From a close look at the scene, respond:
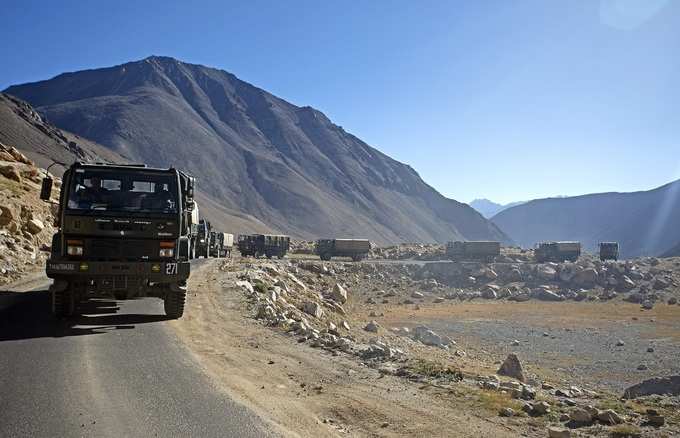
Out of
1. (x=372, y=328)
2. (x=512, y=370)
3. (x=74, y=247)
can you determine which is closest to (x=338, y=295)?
(x=372, y=328)

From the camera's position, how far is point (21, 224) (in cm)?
2788

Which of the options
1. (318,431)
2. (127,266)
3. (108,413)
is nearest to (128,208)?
(127,266)

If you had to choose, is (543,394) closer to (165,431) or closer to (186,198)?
(165,431)

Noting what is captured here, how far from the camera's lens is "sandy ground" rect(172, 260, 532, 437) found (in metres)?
6.73

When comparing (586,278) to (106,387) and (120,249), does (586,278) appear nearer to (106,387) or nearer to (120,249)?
(120,249)

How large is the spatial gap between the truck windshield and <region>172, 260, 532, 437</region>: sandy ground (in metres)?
3.05

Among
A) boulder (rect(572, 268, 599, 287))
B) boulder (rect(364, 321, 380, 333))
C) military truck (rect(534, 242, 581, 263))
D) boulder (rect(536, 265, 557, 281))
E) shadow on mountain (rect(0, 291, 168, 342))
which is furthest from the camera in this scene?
military truck (rect(534, 242, 581, 263))

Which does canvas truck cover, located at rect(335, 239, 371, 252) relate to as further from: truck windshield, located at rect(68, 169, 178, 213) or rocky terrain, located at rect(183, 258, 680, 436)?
truck windshield, located at rect(68, 169, 178, 213)

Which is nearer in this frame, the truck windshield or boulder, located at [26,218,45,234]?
the truck windshield

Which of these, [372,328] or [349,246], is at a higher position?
[349,246]

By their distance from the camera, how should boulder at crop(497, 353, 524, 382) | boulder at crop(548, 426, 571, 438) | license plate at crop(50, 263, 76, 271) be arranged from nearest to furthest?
boulder at crop(548, 426, 571, 438), license plate at crop(50, 263, 76, 271), boulder at crop(497, 353, 524, 382)

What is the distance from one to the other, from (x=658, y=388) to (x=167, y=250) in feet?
41.2

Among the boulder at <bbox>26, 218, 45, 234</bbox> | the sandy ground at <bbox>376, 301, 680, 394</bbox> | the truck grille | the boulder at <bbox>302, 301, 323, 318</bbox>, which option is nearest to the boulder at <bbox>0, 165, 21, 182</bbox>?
the boulder at <bbox>26, 218, 45, 234</bbox>

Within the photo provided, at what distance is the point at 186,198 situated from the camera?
12445 mm
